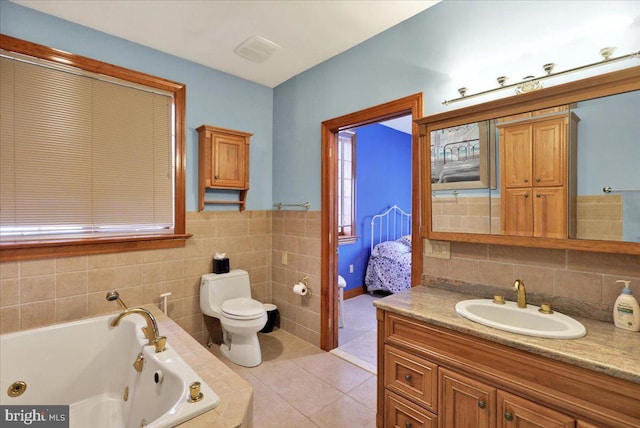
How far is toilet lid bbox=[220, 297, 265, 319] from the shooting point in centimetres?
234

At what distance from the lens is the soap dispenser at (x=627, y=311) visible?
1202 mm

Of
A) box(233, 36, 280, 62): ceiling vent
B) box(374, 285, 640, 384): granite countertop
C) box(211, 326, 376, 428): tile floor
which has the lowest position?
box(211, 326, 376, 428): tile floor

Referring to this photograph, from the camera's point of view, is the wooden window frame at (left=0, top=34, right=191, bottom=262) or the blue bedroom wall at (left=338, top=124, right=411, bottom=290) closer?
the wooden window frame at (left=0, top=34, right=191, bottom=262)

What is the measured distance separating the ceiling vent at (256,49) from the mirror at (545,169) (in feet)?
4.70

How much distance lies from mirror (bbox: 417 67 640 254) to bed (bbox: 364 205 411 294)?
93.1 inches

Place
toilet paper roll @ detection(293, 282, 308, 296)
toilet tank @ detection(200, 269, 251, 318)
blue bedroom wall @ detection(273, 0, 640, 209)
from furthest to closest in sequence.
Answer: toilet paper roll @ detection(293, 282, 308, 296), toilet tank @ detection(200, 269, 251, 318), blue bedroom wall @ detection(273, 0, 640, 209)

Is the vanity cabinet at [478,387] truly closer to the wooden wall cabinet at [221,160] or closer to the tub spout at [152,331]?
the tub spout at [152,331]

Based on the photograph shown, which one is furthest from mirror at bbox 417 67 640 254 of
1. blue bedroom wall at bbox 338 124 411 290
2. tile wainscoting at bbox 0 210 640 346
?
blue bedroom wall at bbox 338 124 411 290

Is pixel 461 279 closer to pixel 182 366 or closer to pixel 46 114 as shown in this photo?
pixel 182 366

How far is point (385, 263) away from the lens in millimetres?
4145

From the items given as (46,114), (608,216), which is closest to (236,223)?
(46,114)

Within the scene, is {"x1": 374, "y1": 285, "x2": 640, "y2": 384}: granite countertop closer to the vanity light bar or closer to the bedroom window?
the vanity light bar

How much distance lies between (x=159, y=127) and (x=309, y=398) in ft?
7.95

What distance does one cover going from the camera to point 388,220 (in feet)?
15.9
